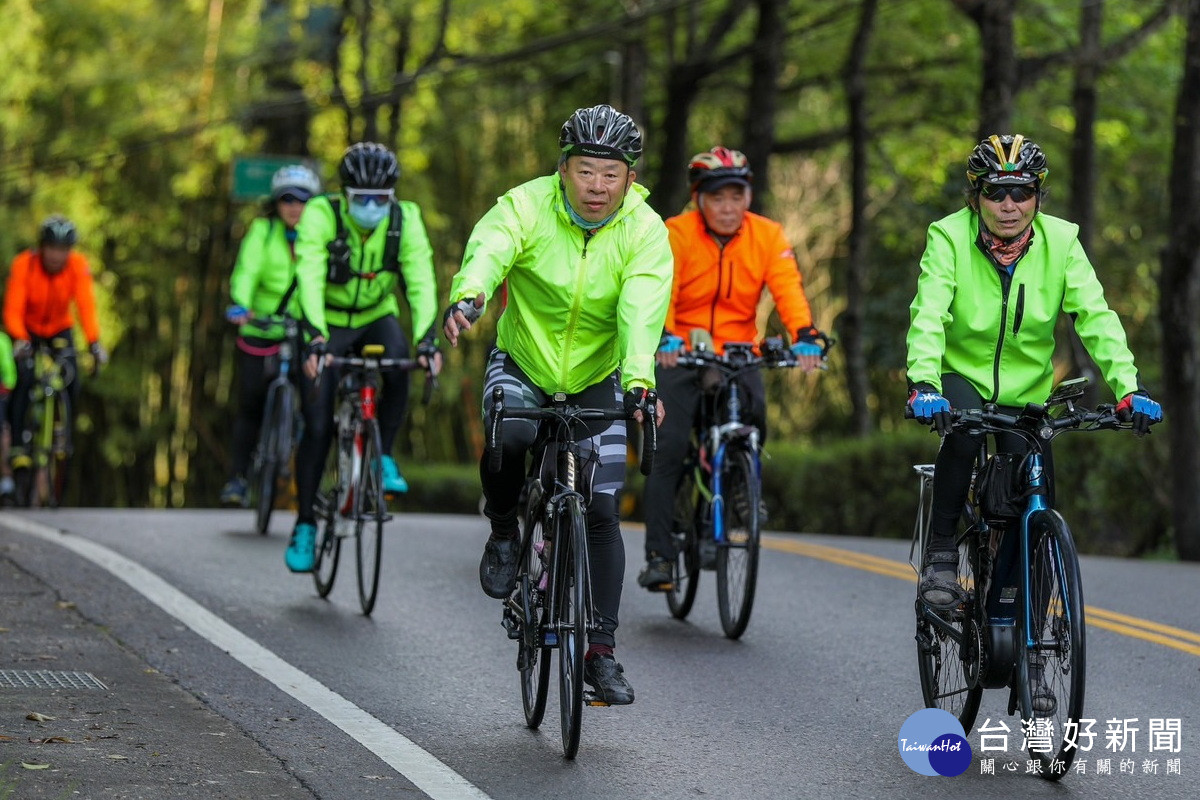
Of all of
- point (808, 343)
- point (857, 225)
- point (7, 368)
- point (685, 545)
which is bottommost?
point (685, 545)

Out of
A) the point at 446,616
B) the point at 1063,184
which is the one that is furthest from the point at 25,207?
the point at 446,616

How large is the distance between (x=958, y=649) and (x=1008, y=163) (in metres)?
1.62

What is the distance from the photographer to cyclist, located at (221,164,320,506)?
13422 mm

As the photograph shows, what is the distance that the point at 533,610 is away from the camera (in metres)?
6.98

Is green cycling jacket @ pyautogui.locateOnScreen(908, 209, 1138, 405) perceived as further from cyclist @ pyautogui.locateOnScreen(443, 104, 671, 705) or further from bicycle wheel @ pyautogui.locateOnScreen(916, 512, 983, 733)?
cyclist @ pyautogui.locateOnScreen(443, 104, 671, 705)

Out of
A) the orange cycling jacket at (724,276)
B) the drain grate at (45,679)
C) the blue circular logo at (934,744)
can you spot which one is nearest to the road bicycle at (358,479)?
the orange cycling jacket at (724,276)

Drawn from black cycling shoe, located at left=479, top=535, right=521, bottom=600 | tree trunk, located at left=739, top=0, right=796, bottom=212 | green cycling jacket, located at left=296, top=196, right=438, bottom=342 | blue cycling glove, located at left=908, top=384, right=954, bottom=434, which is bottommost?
black cycling shoe, located at left=479, top=535, right=521, bottom=600

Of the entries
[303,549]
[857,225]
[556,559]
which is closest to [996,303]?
[556,559]

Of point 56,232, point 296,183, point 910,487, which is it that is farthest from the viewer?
point 910,487

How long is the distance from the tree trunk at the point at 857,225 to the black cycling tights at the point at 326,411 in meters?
17.3

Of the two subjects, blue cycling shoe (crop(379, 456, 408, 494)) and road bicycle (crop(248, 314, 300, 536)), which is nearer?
blue cycling shoe (crop(379, 456, 408, 494))

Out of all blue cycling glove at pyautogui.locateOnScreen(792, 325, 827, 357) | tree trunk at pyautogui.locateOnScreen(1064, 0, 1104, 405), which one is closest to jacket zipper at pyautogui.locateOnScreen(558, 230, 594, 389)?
blue cycling glove at pyautogui.locateOnScreen(792, 325, 827, 357)

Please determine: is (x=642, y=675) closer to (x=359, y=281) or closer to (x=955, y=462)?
(x=955, y=462)

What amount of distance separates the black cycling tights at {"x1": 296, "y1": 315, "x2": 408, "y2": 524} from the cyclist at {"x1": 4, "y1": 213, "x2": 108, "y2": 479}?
5342 millimetres
